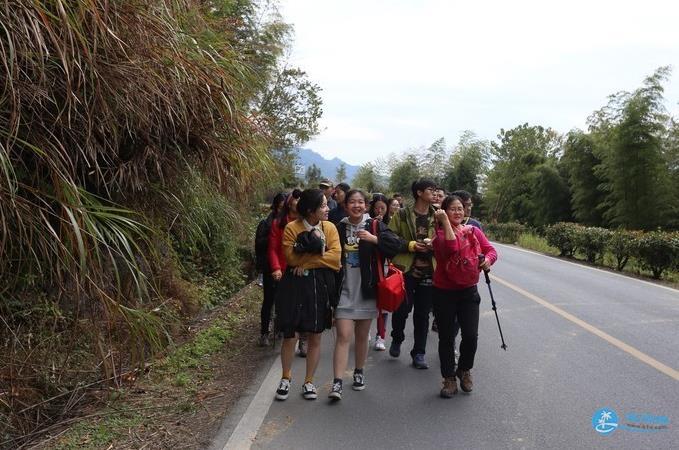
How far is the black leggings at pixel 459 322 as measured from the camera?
4.59 m

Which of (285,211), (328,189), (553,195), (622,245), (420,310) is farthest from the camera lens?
(553,195)

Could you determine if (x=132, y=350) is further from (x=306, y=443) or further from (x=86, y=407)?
(x=306, y=443)

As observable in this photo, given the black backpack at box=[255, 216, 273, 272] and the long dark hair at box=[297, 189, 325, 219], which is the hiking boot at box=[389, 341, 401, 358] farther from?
the long dark hair at box=[297, 189, 325, 219]

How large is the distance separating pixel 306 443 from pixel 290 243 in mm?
1517

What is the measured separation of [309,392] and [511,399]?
1.63 m

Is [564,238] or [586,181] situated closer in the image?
[564,238]

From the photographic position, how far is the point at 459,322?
4699mm

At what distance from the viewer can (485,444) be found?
3707 mm

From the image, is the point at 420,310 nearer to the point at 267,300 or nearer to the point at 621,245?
the point at 267,300

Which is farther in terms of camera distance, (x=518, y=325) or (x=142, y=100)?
(x=518, y=325)

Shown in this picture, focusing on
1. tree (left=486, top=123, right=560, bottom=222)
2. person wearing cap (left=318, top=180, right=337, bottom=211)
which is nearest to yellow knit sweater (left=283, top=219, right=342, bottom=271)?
person wearing cap (left=318, top=180, right=337, bottom=211)

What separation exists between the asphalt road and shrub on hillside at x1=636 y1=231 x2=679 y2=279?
6.54m

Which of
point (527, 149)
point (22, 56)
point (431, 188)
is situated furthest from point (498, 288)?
point (527, 149)

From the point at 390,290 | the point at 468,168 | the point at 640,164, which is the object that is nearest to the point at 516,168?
the point at 468,168
